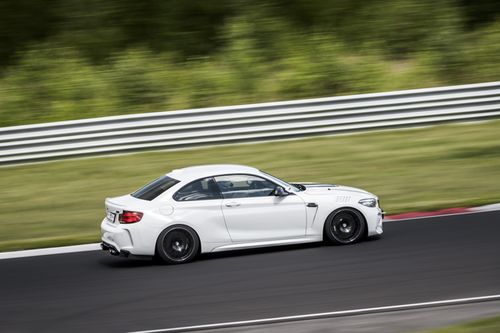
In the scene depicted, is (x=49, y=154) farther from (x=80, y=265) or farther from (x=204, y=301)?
(x=204, y=301)

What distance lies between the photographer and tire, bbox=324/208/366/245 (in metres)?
11.4

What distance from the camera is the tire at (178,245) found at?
10883 millimetres

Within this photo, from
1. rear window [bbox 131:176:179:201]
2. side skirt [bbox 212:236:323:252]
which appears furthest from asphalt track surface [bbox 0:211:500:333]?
rear window [bbox 131:176:179:201]

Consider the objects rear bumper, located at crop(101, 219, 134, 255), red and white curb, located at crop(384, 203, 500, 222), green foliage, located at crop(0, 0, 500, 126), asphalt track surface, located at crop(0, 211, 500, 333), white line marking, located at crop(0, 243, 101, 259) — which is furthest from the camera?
green foliage, located at crop(0, 0, 500, 126)

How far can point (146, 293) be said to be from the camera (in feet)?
31.3

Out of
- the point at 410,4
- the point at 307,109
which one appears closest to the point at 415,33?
the point at 410,4

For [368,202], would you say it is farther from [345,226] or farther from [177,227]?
[177,227]

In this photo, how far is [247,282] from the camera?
32.0ft

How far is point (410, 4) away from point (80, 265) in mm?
17113

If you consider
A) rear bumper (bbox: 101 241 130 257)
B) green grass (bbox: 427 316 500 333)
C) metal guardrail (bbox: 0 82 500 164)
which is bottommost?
green grass (bbox: 427 316 500 333)

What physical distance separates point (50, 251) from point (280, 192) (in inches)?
144

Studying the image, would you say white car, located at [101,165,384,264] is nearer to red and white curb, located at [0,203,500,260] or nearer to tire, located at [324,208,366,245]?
tire, located at [324,208,366,245]

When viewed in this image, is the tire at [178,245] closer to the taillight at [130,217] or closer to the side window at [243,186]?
the taillight at [130,217]

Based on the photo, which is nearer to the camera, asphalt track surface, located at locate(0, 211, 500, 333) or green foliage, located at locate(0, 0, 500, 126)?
asphalt track surface, located at locate(0, 211, 500, 333)
